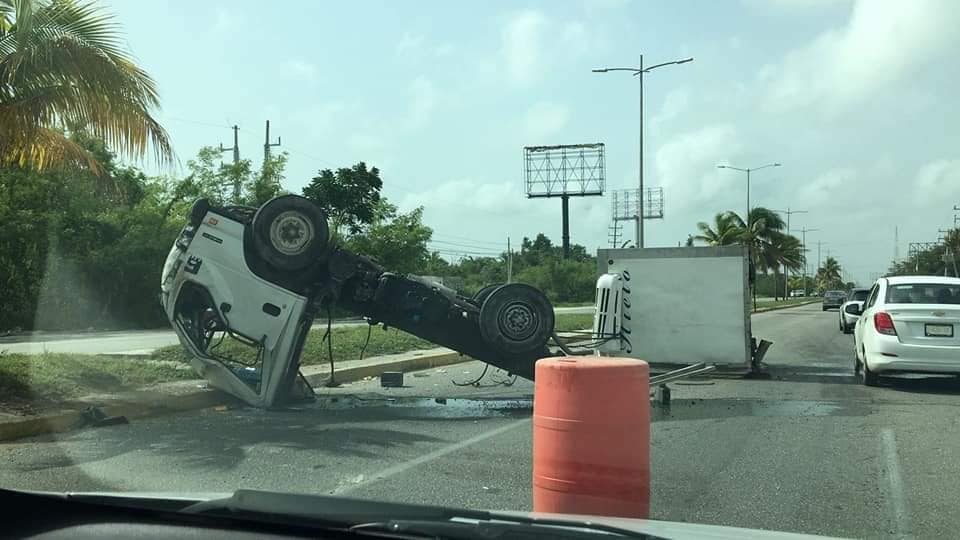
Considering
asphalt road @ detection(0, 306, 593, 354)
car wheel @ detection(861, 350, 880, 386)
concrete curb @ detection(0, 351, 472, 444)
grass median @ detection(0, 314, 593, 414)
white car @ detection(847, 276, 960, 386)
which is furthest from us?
asphalt road @ detection(0, 306, 593, 354)

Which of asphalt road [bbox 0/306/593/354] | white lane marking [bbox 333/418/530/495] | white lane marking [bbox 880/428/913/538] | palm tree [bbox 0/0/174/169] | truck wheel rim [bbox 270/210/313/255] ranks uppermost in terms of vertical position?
palm tree [bbox 0/0/174/169]

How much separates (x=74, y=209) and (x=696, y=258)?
2612 cm

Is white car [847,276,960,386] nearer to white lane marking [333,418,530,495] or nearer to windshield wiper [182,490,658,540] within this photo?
white lane marking [333,418,530,495]

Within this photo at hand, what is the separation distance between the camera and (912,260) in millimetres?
127500

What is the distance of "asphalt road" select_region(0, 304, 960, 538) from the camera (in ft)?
20.1

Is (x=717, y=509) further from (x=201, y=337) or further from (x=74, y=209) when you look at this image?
(x=74, y=209)

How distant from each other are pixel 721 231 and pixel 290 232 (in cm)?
5120

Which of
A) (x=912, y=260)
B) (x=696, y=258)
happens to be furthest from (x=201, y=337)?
(x=912, y=260)

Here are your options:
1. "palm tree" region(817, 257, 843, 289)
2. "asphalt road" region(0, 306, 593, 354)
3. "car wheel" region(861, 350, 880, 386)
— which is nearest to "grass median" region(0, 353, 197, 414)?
"asphalt road" region(0, 306, 593, 354)

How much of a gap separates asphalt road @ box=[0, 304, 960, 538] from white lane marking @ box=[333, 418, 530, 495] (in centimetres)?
2

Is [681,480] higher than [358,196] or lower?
lower

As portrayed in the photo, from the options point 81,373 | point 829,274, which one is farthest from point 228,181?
point 829,274

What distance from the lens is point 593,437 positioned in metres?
4.80

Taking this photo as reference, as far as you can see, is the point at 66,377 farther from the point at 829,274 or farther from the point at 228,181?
the point at 829,274
